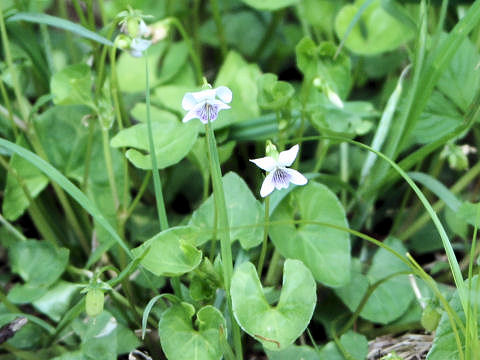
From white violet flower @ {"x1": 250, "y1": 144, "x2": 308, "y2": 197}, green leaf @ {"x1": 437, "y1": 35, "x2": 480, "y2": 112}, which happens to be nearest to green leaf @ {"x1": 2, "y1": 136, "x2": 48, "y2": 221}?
white violet flower @ {"x1": 250, "y1": 144, "x2": 308, "y2": 197}

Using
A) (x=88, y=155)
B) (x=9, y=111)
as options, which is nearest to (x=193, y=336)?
(x=88, y=155)

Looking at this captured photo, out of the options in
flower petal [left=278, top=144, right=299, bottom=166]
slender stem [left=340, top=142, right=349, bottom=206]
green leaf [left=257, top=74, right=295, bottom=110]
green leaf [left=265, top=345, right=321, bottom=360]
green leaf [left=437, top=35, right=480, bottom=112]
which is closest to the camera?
flower petal [left=278, top=144, right=299, bottom=166]

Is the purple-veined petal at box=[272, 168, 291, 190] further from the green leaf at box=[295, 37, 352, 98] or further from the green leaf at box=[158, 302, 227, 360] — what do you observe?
the green leaf at box=[295, 37, 352, 98]

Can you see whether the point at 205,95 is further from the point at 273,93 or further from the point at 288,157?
the point at 273,93

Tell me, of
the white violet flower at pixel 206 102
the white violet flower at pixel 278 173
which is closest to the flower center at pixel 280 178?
the white violet flower at pixel 278 173

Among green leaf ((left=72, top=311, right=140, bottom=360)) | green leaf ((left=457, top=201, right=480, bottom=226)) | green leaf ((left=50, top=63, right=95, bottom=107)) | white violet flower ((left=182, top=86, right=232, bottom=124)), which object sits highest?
white violet flower ((left=182, top=86, right=232, bottom=124))

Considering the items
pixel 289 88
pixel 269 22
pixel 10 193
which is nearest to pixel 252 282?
pixel 289 88
